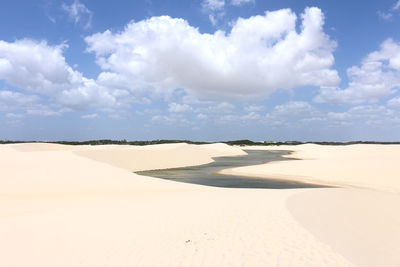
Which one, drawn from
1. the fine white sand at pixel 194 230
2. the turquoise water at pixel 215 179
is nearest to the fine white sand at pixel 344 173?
the turquoise water at pixel 215 179

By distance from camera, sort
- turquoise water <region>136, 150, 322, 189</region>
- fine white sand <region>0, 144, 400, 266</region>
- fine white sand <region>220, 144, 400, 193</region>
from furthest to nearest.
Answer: fine white sand <region>220, 144, 400, 193</region>
turquoise water <region>136, 150, 322, 189</region>
fine white sand <region>0, 144, 400, 266</region>

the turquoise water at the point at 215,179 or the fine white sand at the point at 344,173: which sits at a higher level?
the fine white sand at the point at 344,173

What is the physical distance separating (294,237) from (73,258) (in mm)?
7021

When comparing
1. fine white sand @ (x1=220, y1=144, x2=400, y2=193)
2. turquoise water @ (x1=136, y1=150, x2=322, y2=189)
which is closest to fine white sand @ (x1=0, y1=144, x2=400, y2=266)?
turquoise water @ (x1=136, y1=150, x2=322, y2=189)

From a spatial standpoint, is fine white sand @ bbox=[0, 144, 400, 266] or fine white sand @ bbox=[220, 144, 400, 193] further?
fine white sand @ bbox=[220, 144, 400, 193]

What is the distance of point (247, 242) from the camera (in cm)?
942

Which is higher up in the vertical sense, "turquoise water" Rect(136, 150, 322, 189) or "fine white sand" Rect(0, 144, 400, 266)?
"fine white sand" Rect(0, 144, 400, 266)

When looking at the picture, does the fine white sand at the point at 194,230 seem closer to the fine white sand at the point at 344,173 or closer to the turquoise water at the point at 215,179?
the turquoise water at the point at 215,179

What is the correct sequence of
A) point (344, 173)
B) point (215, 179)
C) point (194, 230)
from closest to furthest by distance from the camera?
point (194, 230)
point (215, 179)
point (344, 173)

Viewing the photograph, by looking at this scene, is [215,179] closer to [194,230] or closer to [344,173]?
[344,173]

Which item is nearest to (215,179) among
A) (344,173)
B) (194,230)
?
(344,173)

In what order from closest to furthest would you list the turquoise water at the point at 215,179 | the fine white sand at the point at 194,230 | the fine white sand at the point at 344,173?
the fine white sand at the point at 194,230 < the turquoise water at the point at 215,179 < the fine white sand at the point at 344,173

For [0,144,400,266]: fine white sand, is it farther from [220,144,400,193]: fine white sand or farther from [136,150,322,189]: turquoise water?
[220,144,400,193]: fine white sand

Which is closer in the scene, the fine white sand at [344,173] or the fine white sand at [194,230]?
the fine white sand at [194,230]
